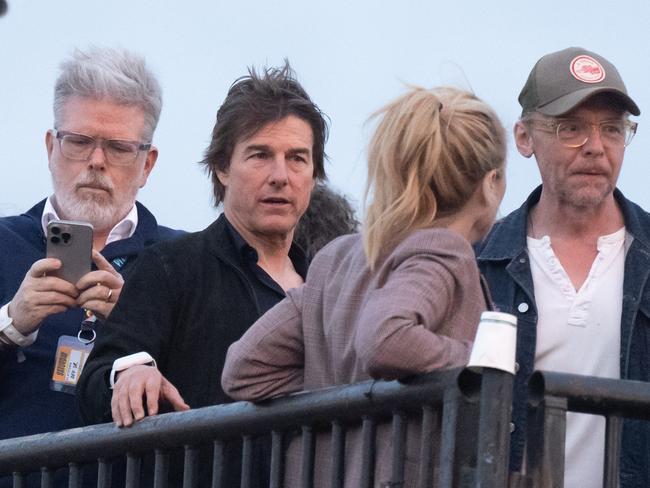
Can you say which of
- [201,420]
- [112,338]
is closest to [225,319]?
[112,338]

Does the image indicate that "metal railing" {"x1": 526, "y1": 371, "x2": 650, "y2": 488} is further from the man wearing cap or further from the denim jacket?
the man wearing cap

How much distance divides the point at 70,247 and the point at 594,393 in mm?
2186

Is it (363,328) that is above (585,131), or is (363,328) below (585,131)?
below

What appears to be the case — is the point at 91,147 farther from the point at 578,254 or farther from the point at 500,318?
the point at 500,318

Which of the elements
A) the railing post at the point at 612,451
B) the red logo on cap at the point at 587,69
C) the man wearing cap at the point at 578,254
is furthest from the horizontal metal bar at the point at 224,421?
the red logo on cap at the point at 587,69

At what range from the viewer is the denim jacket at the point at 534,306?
14.7 ft

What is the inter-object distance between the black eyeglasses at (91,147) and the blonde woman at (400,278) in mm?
1683

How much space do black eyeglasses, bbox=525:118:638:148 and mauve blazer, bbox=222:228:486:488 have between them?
1595 millimetres

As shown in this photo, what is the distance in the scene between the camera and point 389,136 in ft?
11.2

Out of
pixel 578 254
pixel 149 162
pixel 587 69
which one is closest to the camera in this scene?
pixel 578 254

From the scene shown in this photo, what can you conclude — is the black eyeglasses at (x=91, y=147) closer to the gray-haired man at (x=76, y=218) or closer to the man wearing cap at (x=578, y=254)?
the gray-haired man at (x=76, y=218)

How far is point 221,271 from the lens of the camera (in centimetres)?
452

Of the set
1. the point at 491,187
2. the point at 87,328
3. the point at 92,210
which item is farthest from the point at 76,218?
the point at 491,187

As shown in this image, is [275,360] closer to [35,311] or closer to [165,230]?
[35,311]
